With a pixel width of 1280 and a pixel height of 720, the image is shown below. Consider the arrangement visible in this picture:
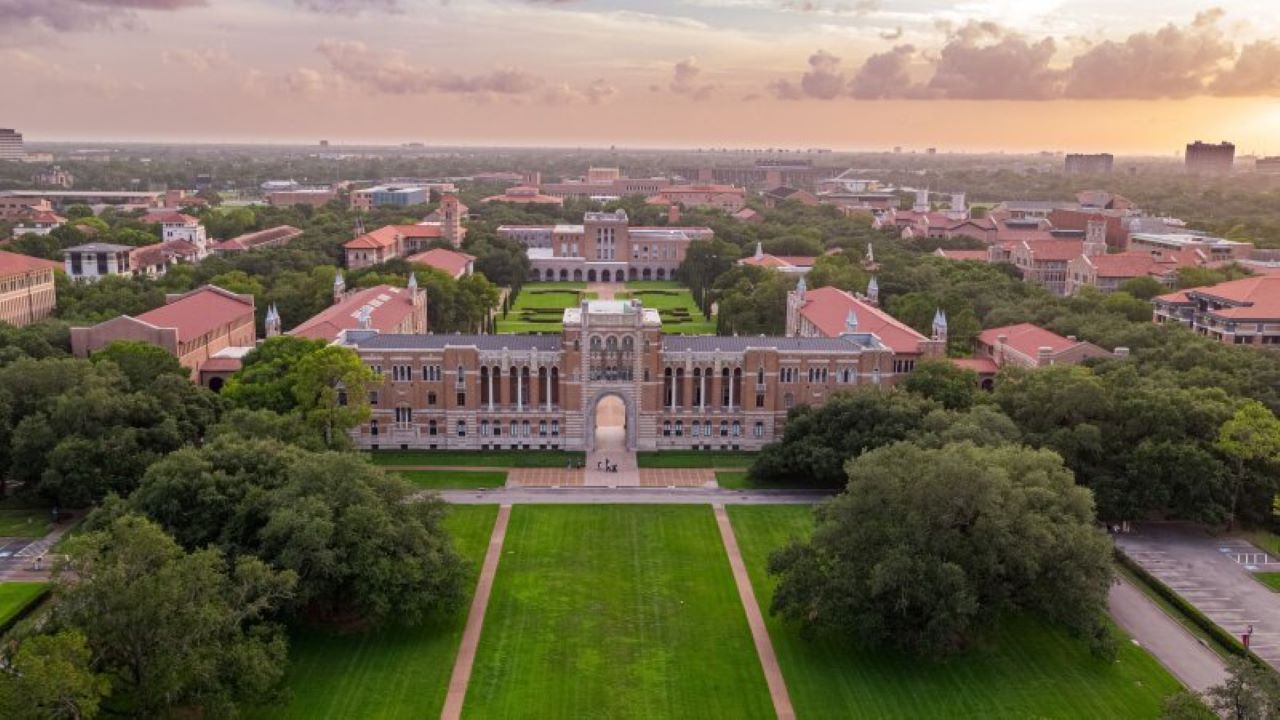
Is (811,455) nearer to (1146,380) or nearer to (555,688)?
(1146,380)

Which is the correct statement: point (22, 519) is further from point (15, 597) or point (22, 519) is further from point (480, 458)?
point (480, 458)

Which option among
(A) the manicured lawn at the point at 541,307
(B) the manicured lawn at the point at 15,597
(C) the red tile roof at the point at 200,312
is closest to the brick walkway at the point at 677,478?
(B) the manicured lawn at the point at 15,597

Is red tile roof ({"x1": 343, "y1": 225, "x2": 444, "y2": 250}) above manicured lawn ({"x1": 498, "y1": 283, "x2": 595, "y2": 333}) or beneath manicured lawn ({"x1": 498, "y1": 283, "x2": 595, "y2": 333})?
above

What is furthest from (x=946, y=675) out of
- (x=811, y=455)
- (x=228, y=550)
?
(x=228, y=550)

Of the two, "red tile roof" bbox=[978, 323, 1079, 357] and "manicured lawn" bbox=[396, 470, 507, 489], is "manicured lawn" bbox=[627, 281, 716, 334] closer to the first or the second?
"red tile roof" bbox=[978, 323, 1079, 357]

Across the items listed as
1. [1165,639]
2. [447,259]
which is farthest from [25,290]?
[1165,639]

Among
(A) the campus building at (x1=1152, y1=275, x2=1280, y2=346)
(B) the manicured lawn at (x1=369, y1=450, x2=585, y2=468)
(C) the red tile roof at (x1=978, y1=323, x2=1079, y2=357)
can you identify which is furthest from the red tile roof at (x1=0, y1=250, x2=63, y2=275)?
(A) the campus building at (x1=1152, y1=275, x2=1280, y2=346)
